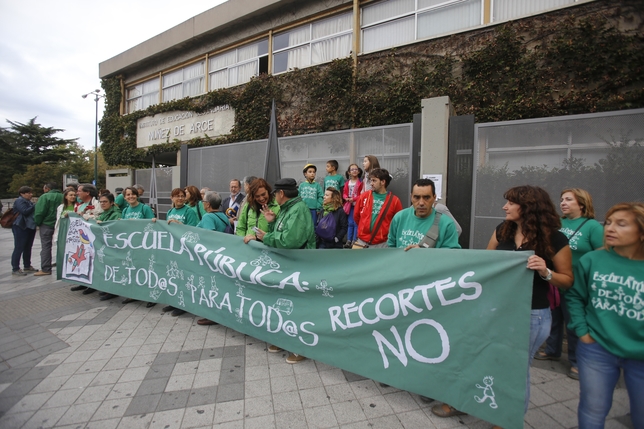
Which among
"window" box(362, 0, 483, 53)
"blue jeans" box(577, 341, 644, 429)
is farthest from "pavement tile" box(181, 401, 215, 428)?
"window" box(362, 0, 483, 53)

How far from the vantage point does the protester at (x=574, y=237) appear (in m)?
3.05

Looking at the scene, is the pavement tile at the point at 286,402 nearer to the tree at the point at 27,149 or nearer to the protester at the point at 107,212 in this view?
the protester at the point at 107,212

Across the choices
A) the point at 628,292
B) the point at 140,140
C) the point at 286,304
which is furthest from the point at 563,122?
the point at 140,140

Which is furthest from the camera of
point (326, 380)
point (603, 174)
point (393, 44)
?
point (393, 44)

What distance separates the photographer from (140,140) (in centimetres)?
1491

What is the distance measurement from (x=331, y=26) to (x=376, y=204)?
798cm

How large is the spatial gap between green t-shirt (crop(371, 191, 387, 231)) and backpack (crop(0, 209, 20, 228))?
7.47 m

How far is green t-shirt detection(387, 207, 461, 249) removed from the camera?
282 cm

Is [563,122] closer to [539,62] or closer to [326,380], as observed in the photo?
[539,62]

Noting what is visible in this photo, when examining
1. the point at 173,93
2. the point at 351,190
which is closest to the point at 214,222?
the point at 351,190

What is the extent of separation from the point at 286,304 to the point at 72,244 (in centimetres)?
446

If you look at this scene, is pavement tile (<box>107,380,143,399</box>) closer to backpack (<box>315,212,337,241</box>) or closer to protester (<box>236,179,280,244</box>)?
protester (<box>236,179,280,244</box>)

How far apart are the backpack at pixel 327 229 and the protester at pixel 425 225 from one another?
2.14m

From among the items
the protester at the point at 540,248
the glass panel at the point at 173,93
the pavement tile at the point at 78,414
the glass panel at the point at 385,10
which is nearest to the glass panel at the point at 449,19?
the glass panel at the point at 385,10
